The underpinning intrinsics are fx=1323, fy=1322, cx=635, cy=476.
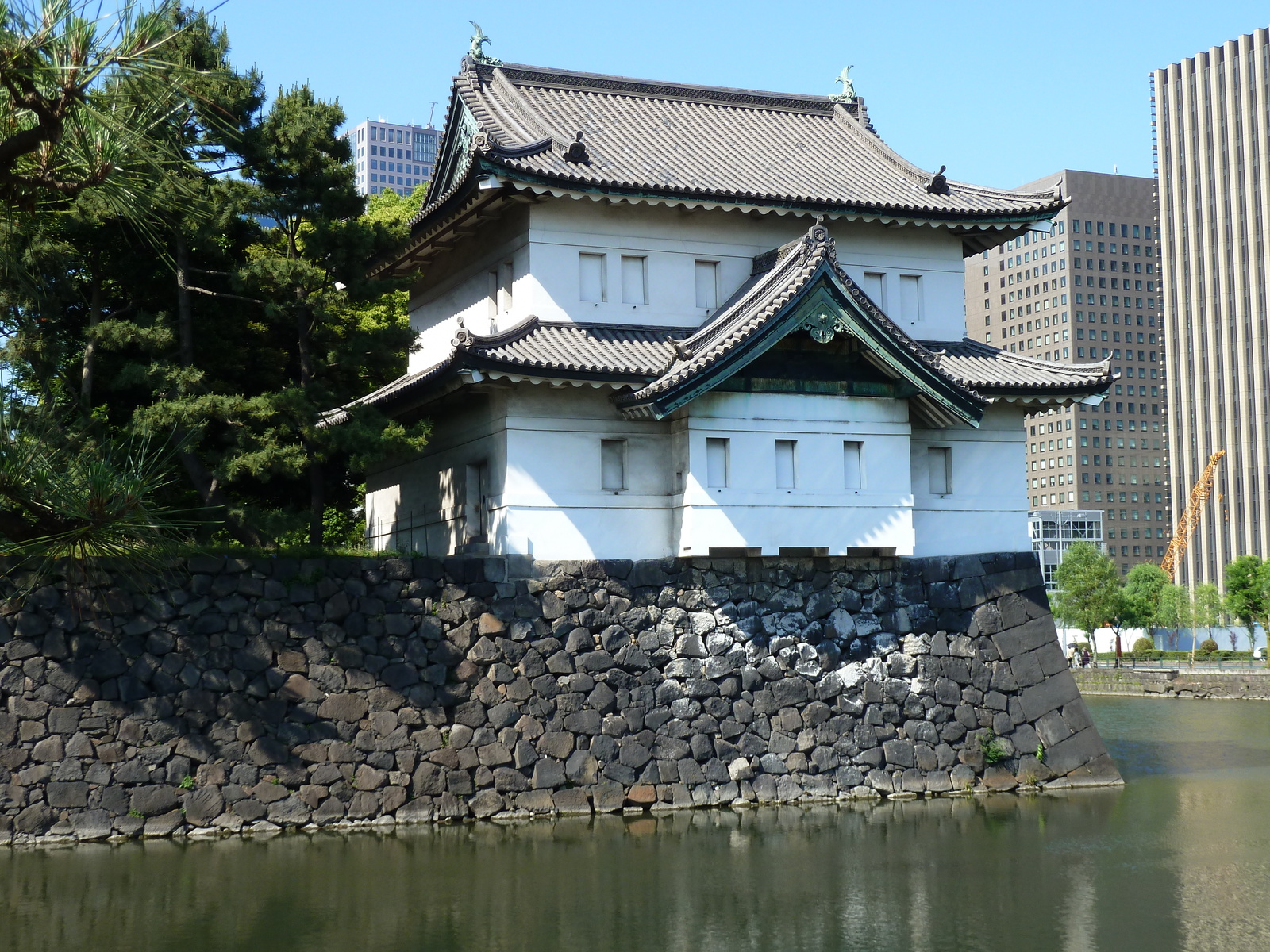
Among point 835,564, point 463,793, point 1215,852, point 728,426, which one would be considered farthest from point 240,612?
point 1215,852

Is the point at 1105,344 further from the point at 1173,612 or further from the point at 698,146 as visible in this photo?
the point at 698,146

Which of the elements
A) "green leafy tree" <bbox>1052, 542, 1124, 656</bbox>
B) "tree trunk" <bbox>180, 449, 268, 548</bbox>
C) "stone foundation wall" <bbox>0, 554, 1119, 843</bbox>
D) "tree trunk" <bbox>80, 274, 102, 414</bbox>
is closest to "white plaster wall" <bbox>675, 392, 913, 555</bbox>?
"stone foundation wall" <bbox>0, 554, 1119, 843</bbox>

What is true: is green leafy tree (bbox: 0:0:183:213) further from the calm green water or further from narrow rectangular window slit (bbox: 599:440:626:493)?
narrow rectangular window slit (bbox: 599:440:626:493)

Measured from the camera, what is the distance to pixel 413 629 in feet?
63.0

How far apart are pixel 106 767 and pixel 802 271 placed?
12.2m

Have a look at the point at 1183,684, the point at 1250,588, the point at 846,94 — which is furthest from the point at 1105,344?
the point at 846,94

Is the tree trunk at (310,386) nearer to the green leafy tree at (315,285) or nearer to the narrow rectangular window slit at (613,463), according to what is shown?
the green leafy tree at (315,285)

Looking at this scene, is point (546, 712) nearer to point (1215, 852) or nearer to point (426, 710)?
point (426, 710)

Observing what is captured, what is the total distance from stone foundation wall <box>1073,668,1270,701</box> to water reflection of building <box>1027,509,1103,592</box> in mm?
72504

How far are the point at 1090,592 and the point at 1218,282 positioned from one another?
Answer: 57784mm

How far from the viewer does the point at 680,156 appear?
23297mm

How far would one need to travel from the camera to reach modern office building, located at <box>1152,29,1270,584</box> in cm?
11450

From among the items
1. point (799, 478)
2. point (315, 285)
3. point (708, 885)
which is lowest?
point (708, 885)

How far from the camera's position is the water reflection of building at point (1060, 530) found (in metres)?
125
